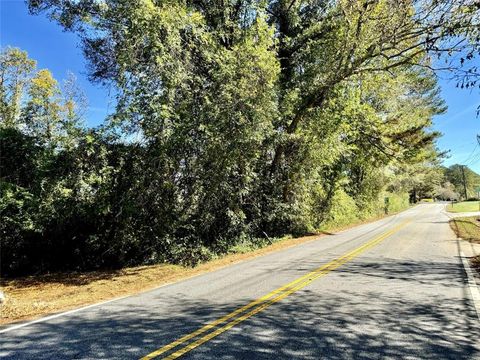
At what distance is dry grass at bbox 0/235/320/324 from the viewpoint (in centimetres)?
816

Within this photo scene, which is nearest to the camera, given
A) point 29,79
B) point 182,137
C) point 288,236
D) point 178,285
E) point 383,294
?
point 383,294

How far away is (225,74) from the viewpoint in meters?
13.9

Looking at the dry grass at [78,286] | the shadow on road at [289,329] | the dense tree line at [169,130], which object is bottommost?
the shadow on road at [289,329]

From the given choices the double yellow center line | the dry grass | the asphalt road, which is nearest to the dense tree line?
the dry grass

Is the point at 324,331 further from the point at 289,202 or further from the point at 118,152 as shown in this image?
the point at 289,202

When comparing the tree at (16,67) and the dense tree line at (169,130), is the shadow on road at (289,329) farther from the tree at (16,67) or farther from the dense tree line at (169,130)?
the tree at (16,67)

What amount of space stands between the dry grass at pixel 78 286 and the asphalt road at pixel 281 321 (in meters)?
1.05

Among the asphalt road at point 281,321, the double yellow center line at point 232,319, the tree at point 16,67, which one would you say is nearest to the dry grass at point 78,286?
the asphalt road at point 281,321

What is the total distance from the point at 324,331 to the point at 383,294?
284cm

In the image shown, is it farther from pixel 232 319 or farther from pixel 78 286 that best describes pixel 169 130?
pixel 232 319

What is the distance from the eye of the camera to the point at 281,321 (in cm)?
620

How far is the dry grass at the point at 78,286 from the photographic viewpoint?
8.16 m

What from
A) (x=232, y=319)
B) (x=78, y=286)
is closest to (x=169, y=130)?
(x=78, y=286)

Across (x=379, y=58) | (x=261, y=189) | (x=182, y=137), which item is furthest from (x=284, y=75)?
(x=182, y=137)
